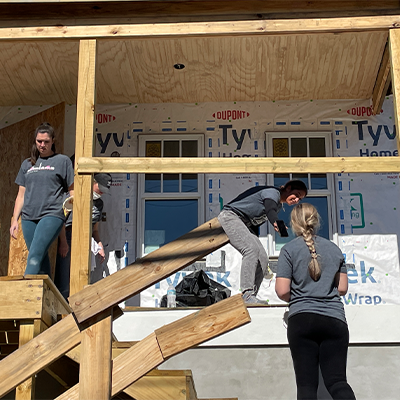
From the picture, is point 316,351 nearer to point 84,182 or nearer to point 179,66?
point 84,182

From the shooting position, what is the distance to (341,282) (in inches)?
155

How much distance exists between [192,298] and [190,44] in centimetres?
310

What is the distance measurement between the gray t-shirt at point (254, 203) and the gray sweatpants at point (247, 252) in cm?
8

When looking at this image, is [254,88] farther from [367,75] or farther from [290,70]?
[367,75]

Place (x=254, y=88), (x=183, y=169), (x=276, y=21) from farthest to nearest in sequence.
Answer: (x=254, y=88) → (x=276, y=21) → (x=183, y=169)

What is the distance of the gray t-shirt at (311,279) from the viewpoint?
3.80 metres

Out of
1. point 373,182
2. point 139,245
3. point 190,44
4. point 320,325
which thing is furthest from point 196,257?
point 373,182

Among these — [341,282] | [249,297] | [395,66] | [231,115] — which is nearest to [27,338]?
[249,297]

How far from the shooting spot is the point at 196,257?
3.49 meters

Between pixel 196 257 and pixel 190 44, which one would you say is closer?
pixel 196 257

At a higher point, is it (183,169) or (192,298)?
(183,169)

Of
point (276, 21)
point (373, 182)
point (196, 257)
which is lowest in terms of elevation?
point (196, 257)

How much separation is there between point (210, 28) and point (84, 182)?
6.71ft

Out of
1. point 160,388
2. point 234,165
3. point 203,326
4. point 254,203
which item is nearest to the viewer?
point 203,326
